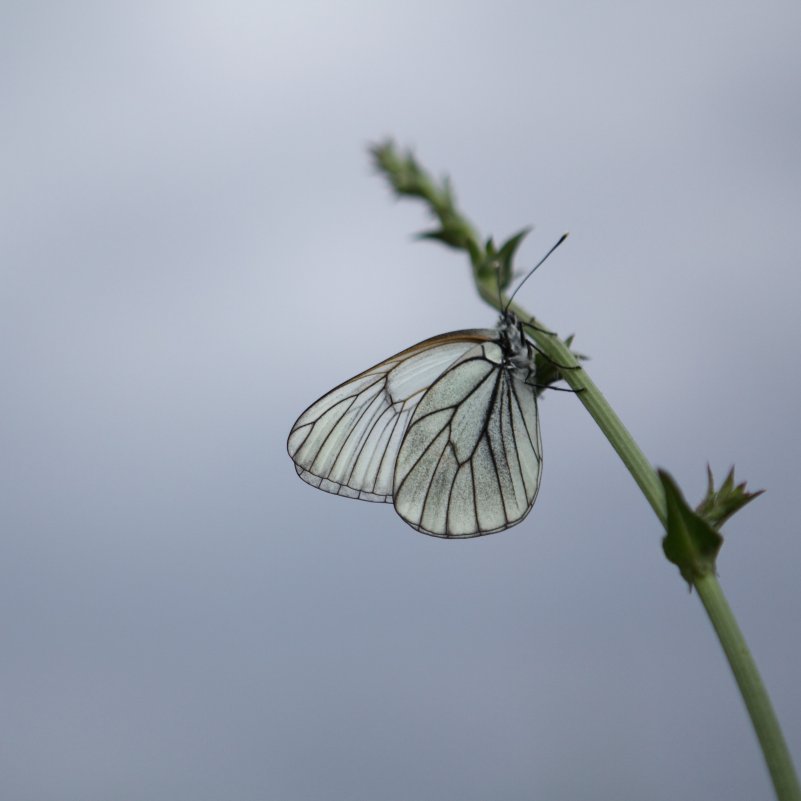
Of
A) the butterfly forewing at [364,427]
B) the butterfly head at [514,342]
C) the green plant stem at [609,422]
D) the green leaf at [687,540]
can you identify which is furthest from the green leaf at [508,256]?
the butterfly forewing at [364,427]

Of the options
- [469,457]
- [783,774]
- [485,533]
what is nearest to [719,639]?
[783,774]

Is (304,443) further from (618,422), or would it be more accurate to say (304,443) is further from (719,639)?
(719,639)

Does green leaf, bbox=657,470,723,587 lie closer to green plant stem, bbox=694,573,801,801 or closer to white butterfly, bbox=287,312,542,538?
green plant stem, bbox=694,573,801,801

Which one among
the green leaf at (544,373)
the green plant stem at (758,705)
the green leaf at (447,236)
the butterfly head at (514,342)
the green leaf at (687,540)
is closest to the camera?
the green plant stem at (758,705)

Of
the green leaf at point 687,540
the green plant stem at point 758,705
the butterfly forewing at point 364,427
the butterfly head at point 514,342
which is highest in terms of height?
the butterfly forewing at point 364,427

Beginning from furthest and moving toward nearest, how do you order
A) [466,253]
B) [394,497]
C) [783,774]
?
[394,497] < [466,253] < [783,774]

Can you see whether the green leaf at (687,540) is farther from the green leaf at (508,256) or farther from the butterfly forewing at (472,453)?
the butterfly forewing at (472,453)

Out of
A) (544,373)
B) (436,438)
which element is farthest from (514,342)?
(436,438)
